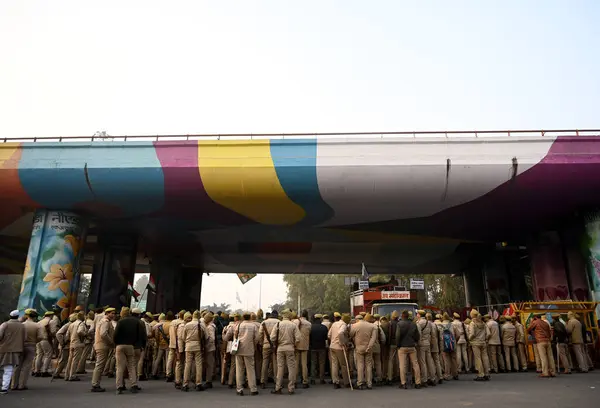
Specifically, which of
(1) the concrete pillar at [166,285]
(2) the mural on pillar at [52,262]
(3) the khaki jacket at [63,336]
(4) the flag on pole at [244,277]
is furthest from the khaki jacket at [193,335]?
(4) the flag on pole at [244,277]

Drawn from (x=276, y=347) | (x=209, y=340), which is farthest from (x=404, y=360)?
(x=209, y=340)

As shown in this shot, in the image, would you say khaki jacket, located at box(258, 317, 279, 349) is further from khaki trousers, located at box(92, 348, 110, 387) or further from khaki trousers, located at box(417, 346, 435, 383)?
khaki trousers, located at box(417, 346, 435, 383)

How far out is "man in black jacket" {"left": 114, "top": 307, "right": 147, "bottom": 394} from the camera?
32.2 feet

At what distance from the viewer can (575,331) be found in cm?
1321

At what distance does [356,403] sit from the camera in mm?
8570

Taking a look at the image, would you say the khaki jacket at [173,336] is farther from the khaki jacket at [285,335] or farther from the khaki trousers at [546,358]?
the khaki trousers at [546,358]

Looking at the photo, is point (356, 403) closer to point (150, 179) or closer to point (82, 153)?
point (150, 179)

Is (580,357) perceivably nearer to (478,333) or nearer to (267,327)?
(478,333)

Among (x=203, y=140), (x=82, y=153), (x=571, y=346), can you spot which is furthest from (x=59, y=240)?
(x=571, y=346)

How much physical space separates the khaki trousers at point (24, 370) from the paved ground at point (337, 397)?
0.30 m

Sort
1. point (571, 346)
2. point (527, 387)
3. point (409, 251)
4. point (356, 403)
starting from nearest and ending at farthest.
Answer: point (356, 403), point (527, 387), point (571, 346), point (409, 251)

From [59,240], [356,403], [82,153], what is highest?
[82,153]

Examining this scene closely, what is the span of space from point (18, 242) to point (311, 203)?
20.9 metres

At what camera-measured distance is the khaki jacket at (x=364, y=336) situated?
10.4 metres
